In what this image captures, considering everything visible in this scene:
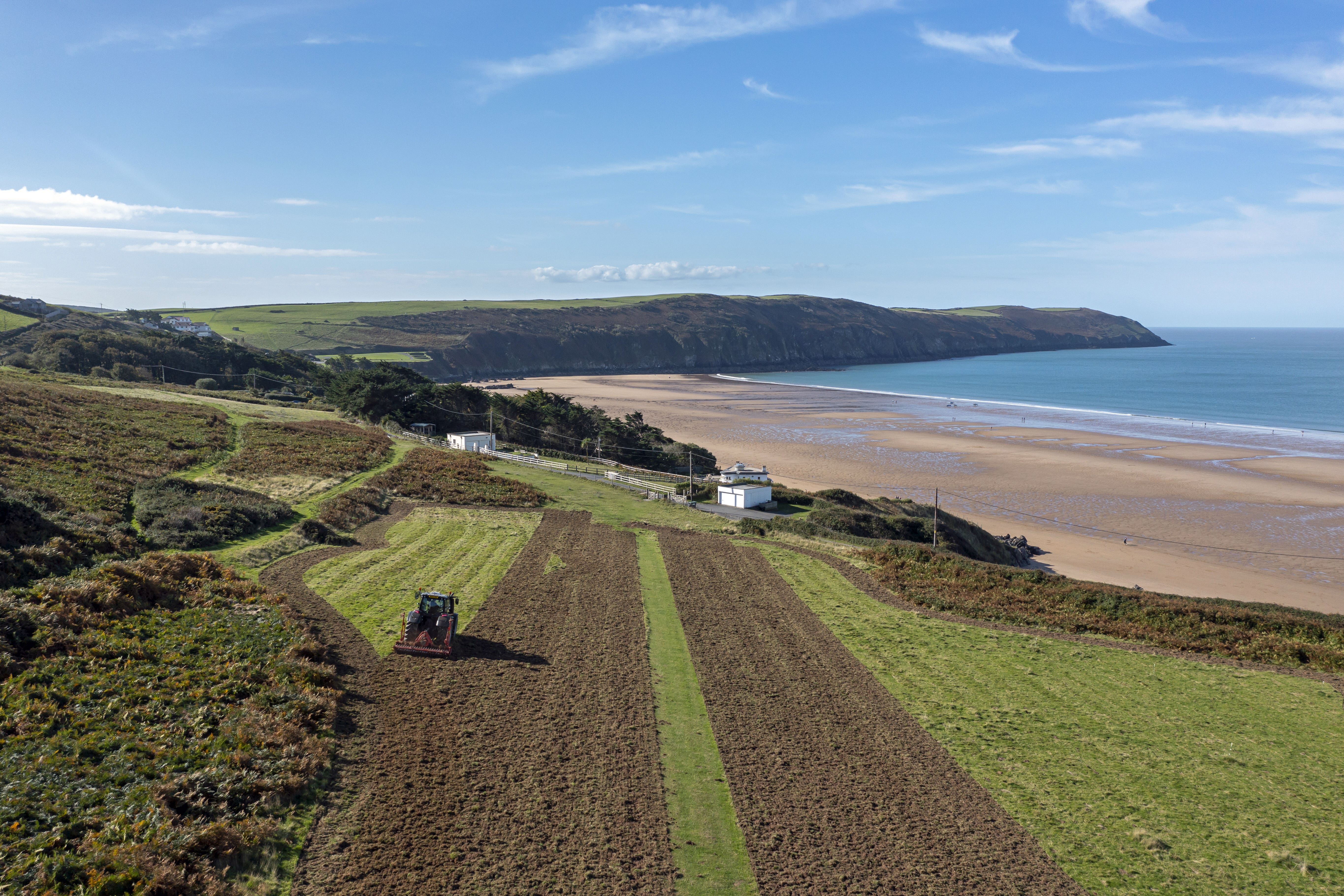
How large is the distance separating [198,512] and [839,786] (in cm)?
2458

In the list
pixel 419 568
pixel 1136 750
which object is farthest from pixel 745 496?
pixel 1136 750

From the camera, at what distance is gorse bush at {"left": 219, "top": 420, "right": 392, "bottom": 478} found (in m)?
40.0

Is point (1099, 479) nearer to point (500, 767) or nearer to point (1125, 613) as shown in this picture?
point (1125, 613)

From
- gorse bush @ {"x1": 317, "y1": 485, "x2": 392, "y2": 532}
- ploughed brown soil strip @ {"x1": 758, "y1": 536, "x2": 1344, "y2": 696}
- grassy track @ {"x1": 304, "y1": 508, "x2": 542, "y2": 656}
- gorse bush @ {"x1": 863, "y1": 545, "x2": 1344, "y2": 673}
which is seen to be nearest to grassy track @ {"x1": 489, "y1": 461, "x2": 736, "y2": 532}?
grassy track @ {"x1": 304, "y1": 508, "x2": 542, "y2": 656}

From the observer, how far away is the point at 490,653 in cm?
1953

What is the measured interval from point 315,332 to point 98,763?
198 meters

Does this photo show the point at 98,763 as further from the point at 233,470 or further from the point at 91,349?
the point at 91,349

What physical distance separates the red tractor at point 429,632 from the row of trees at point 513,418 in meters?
43.5

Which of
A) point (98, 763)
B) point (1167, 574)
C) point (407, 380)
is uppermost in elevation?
point (407, 380)

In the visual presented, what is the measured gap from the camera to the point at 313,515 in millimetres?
32281

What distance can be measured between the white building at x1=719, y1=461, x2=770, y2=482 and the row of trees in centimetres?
1475

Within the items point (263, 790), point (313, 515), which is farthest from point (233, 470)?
point (263, 790)

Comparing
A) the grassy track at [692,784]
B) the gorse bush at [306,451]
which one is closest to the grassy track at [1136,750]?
the grassy track at [692,784]

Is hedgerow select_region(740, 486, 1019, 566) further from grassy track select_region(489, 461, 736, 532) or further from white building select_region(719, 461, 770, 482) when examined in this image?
grassy track select_region(489, 461, 736, 532)
